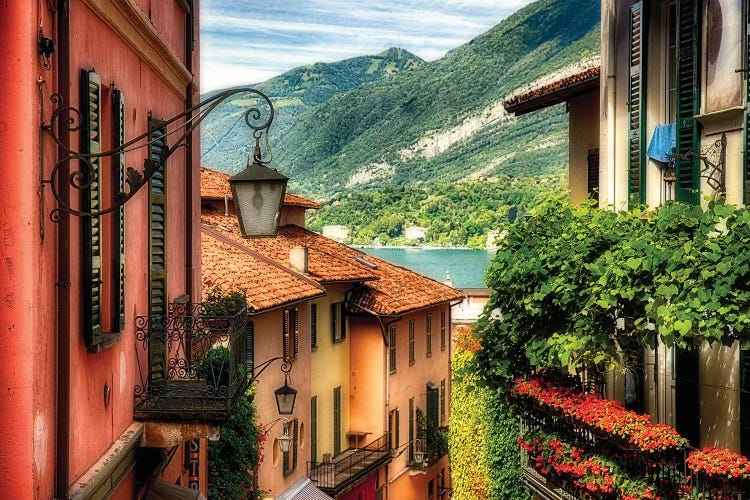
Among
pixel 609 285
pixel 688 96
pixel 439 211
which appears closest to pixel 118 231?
pixel 609 285

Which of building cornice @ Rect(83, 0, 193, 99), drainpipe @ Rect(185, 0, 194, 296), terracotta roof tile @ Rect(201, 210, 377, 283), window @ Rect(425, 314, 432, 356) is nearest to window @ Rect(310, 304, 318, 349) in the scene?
terracotta roof tile @ Rect(201, 210, 377, 283)

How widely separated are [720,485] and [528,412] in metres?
3.78

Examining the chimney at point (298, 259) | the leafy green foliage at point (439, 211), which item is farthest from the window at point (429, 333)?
the leafy green foliage at point (439, 211)

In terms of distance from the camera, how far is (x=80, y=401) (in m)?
7.36

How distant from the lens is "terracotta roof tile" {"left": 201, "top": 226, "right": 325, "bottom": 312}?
71.8 feet

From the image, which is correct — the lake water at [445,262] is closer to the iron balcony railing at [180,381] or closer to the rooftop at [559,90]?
the rooftop at [559,90]

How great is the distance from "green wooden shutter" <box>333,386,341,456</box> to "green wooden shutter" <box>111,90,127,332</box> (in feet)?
74.1

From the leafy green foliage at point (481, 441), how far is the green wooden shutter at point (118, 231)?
296 inches

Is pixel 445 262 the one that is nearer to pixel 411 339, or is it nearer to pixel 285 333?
pixel 411 339

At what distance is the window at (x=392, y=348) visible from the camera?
108 ft

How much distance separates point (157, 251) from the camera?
10.7 meters

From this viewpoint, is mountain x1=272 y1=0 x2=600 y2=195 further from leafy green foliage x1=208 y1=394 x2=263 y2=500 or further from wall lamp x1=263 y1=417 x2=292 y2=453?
leafy green foliage x1=208 y1=394 x2=263 y2=500

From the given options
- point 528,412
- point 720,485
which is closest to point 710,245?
point 720,485

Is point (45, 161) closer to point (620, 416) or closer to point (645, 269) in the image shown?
point (645, 269)
